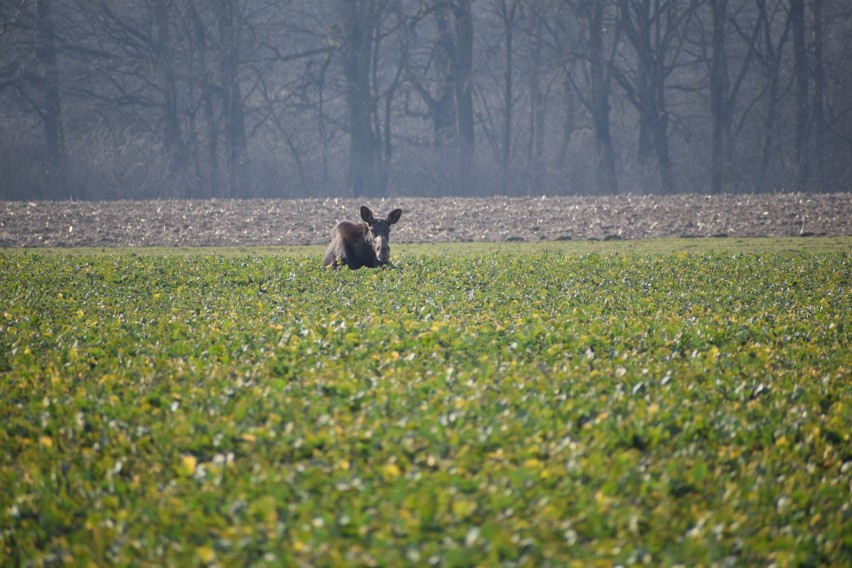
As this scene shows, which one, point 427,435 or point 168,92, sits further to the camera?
point 168,92

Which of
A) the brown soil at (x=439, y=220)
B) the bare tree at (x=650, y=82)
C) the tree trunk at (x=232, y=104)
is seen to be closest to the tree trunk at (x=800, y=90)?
the bare tree at (x=650, y=82)

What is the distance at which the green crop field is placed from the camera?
606cm

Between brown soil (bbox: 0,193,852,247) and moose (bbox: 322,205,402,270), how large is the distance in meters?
11.2

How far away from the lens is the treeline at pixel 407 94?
55.0 m

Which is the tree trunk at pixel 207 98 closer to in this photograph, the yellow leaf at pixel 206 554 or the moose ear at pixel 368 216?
the moose ear at pixel 368 216


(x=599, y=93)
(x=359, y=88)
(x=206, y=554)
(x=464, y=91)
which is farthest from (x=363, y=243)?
(x=599, y=93)

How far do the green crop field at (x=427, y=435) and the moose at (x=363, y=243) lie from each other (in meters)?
5.41

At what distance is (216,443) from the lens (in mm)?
7652

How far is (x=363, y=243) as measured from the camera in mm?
20641

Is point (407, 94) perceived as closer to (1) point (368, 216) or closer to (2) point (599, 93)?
(2) point (599, 93)

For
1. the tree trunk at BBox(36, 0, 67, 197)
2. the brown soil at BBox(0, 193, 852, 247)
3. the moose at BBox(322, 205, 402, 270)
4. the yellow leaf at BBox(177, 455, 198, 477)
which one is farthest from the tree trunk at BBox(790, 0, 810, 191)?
the yellow leaf at BBox(177, 455, 198, 477)

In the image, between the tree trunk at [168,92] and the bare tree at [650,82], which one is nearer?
the bare tree at [650,82]

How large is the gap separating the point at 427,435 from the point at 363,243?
13.2 meters

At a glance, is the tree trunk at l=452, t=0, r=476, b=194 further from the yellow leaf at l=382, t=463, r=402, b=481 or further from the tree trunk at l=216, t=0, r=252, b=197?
the yellow leaf at l=382, t=463, r=402, b=481
